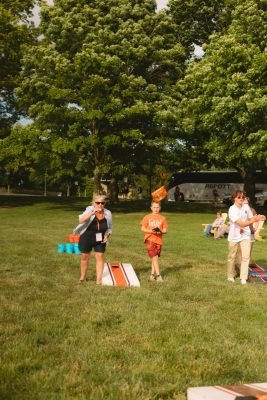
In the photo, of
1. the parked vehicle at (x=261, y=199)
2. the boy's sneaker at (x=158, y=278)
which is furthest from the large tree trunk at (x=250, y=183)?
the boy's sneaker at (x=158, y=278)

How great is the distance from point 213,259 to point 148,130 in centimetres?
2156

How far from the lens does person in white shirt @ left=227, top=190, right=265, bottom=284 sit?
11266mm

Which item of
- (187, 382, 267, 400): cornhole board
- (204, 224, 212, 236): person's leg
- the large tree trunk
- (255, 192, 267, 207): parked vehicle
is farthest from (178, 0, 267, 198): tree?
(255, 192, 267, 207): parked vehicle

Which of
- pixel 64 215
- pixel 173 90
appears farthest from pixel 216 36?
pixel 64 215

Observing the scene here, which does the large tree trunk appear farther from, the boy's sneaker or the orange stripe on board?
the boy's sneaker

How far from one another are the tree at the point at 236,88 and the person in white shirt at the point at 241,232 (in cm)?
1578

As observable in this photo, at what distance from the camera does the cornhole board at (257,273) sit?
11.6 m

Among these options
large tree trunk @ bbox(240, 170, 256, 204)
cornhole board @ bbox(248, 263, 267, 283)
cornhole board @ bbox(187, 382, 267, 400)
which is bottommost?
cornhole board @ bbox(248, 263, 267, 283)

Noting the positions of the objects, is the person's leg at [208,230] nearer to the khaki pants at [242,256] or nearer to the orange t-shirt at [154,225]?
the khaki pants at [242,256]

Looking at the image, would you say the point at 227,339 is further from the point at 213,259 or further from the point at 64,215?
the point at 64,215

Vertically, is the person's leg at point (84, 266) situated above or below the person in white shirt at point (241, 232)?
below

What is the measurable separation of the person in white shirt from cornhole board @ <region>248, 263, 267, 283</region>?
410 millimetres

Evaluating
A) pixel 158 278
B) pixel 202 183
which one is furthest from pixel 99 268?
pixel 202 183

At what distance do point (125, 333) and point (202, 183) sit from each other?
6678 centimetres
